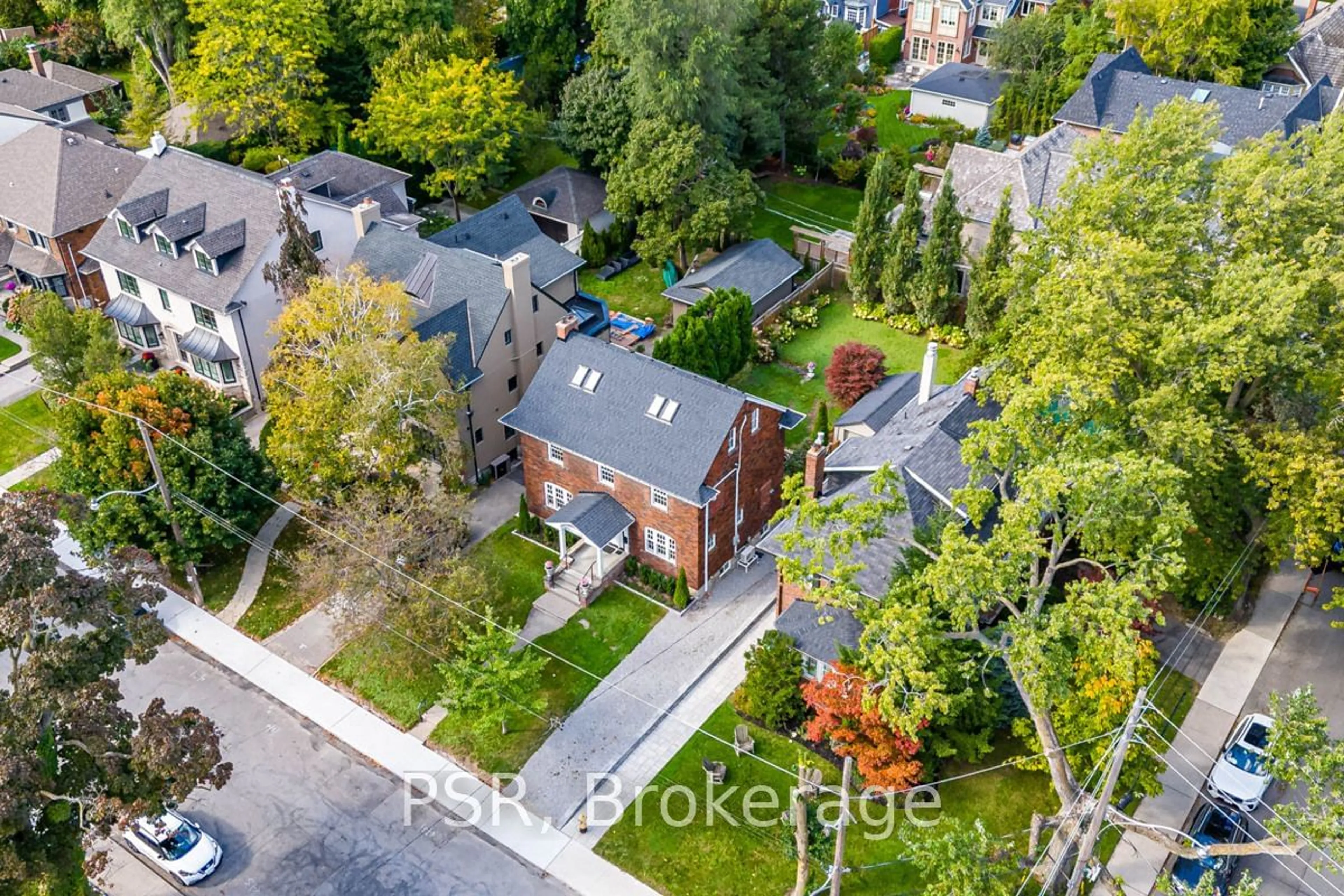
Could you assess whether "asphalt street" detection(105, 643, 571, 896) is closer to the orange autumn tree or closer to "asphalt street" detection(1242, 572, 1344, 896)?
the orange autumn tree

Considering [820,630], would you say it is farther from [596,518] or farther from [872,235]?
[872,235]

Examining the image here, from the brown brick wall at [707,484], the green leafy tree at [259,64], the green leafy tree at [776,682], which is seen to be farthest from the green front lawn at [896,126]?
the green leafy tree at [776,682]

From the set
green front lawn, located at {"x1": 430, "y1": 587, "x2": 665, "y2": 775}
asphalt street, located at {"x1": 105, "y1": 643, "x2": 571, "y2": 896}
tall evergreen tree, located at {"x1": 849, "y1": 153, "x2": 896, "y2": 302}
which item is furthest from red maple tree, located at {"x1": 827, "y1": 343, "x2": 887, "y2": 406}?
asphalt street, located at {"x1": 105, "y1": 643, "x2": 571, "y2": 896}

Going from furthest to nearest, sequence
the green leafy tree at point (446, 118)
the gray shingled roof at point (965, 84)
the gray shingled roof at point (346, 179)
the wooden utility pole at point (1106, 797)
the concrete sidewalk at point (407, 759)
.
Result: the gray shingled roof at point (965, 84) < the green leafy tree at point (446, 118) < the gray shingled roof at point (346, 179) < the concrete sidewalk at point (407, 759) < the wooden utility pole at point (1106, 797)

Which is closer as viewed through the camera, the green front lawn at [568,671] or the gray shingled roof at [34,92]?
the green front lawn at [568,671]

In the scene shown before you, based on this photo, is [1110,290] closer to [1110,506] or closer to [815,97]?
[1110,506]

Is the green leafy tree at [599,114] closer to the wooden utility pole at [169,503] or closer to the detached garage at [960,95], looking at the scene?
the detached garage at [960,95]

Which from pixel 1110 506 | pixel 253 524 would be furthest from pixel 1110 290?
pixel 253 524
